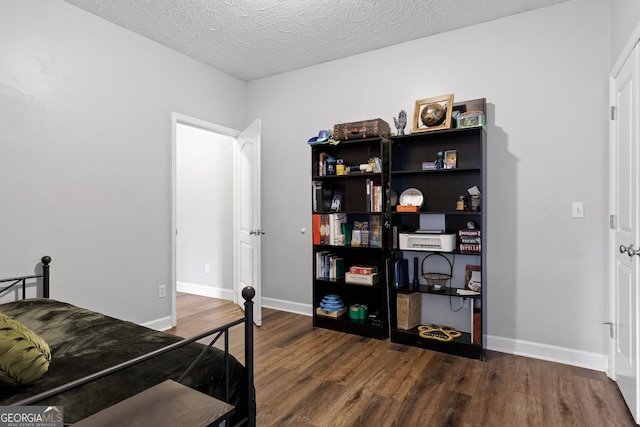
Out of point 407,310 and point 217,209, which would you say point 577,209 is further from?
point 217,209

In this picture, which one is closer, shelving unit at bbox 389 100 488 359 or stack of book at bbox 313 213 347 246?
shelving unit at bbox 389 100 488 359

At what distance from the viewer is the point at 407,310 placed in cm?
317

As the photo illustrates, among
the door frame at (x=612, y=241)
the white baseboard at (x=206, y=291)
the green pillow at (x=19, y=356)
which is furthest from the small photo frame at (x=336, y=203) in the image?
the green pillow at (x=19, y=356)

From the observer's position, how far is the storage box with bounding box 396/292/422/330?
317cm

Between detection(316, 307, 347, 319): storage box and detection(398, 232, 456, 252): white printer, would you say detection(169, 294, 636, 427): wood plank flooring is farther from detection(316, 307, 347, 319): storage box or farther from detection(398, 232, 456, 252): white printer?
detection(398, 232, 456, 252): white printer

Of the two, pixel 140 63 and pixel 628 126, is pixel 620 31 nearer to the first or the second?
pixel 628 126

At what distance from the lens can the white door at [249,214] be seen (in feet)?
12.1

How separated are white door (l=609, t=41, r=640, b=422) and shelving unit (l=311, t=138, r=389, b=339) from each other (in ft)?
5.39

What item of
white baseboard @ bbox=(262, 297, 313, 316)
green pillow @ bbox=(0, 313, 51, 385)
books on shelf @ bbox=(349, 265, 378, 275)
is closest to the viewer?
green pillow @ bbox=(0, 313, 51, 385)

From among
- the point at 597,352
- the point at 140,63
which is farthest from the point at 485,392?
the point at 140,63

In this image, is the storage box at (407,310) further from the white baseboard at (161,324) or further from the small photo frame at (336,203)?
the white baseboard at (161,324)

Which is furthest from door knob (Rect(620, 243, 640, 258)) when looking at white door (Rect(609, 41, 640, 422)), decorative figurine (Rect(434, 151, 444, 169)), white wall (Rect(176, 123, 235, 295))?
white wall (Rect(176, 123, 235, 295))

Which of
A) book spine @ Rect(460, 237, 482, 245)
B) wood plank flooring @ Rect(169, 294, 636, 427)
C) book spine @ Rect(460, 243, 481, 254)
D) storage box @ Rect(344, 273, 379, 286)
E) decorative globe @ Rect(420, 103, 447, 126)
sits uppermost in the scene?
decorative globe @ Rect(420, 103, 447, 126)

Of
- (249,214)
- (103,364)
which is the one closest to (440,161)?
(249,214)
